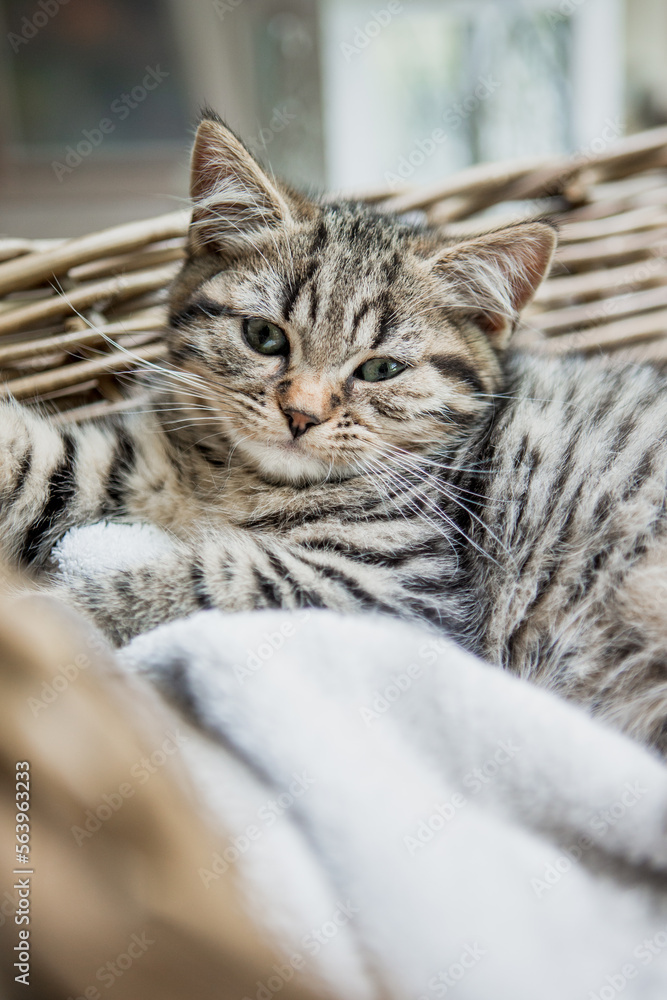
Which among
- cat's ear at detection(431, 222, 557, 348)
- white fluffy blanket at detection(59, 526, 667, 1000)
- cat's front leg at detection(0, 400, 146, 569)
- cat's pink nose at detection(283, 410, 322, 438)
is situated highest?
cat's ear at detection(431, 222, 557, 348)

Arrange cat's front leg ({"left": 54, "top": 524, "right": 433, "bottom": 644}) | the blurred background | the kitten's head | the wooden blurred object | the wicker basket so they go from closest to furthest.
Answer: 1. the wooden blurred object
2. cat's front leg ({"left": 54, "top": 524, "right": 433, "bottom": 644})
3. the kitten's head
4. the wicker basket
5. the blurred background

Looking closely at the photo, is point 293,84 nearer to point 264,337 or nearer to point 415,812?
point 264,337

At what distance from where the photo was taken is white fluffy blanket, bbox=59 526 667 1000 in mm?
558

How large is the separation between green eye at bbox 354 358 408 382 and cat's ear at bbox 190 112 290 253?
25 centimetres

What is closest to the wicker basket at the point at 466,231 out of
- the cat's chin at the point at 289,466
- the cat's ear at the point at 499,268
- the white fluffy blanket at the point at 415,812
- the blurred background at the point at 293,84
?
the cat's ear at the point at 499,268

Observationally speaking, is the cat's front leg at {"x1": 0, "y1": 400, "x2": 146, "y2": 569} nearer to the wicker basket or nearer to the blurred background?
the wicker basket

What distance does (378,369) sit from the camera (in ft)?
3.21

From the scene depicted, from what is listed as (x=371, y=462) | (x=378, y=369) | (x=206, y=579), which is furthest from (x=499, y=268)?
(x=206, y=579)

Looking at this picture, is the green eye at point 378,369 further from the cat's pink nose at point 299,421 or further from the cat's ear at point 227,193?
the cat's ear at point 227,193

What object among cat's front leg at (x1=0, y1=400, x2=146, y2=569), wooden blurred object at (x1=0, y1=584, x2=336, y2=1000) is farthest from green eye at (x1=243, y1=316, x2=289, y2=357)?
wooden blurred object at (x1=0, y1=584, x2=336, y2=1000)

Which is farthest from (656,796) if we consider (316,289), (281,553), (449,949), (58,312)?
(58,312)

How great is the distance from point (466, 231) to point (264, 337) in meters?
0.52

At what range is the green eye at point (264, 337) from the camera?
97 cm

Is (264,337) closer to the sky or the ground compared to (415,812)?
closer to the sky
